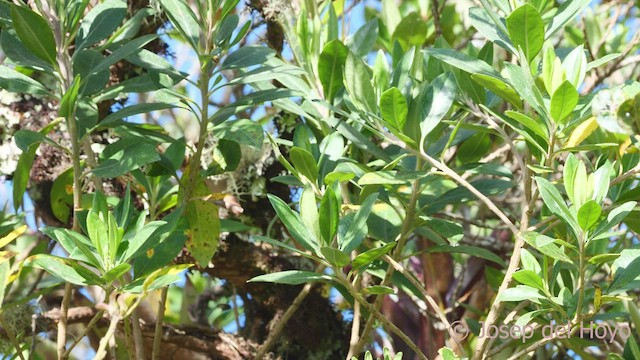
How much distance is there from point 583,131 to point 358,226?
0.92 ft

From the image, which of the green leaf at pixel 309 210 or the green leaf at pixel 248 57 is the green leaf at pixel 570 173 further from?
the green leaf at pixel 248 57

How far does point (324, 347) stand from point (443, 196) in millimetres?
550

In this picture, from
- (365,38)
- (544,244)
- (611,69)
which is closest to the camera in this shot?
(544,244)

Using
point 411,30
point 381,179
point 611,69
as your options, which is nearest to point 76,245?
point 381,179

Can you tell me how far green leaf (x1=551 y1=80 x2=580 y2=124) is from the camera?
84cm

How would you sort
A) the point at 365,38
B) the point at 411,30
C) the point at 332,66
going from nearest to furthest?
the point at 332,66 < the point at 365,38 < the point at 411,30

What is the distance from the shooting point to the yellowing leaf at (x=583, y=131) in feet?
3.08

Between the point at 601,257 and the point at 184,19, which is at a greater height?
the point at 184,19

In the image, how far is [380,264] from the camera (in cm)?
122

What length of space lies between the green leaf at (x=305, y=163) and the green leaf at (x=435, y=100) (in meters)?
0.14

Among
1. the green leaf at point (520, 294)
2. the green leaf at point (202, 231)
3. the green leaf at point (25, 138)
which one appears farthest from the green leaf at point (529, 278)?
the green leaf at point (25, 138)

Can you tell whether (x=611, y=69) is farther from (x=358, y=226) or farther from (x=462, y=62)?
(x=358, y=226)

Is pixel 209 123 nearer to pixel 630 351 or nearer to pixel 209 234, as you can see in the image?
pixel 209 234

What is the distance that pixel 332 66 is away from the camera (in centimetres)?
113
